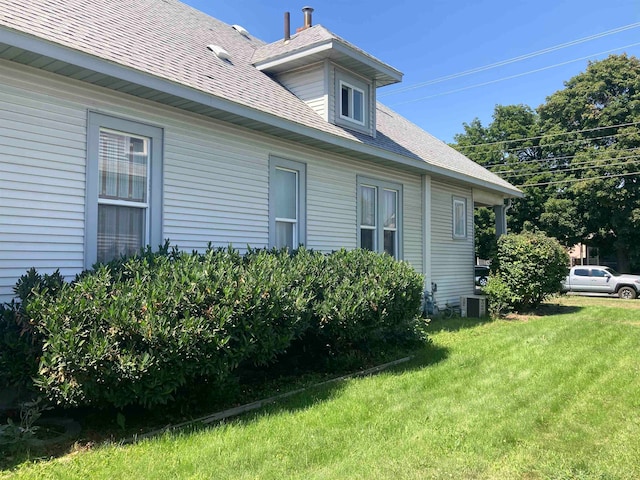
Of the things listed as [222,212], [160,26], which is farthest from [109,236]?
[160,26]

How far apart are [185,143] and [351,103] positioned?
15.3 ft

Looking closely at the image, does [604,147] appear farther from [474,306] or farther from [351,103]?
[351,103]

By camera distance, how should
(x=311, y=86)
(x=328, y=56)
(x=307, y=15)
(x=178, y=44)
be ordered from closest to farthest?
(x=178, y=44) → (x=328, y=56) → (x=311, y=86) → (x=307, y=15)

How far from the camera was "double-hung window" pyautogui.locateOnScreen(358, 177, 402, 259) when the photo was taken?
416 inches

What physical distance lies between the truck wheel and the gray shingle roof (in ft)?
45.3

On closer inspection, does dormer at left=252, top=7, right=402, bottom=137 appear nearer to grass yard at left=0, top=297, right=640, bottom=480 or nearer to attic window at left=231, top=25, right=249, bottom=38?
attic window at left=231, top=25, right=249, bottom=38

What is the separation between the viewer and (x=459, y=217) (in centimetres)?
1434

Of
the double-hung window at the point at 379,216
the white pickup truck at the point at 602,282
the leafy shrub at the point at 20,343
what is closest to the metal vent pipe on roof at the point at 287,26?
the double-hung window at the point at 379,216

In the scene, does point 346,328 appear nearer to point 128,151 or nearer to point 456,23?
point 128,151

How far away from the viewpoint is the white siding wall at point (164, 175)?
5215 mm

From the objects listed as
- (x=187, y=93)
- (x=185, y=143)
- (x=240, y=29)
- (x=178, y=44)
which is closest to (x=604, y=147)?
(x=240, y=29)

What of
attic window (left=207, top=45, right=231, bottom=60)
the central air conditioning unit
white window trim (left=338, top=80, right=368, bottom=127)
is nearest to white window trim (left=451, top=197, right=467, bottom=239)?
the central air conditioning unit

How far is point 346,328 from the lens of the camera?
6.20m

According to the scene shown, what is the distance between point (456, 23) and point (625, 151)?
16.6m
